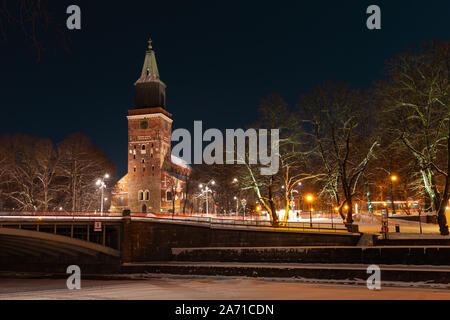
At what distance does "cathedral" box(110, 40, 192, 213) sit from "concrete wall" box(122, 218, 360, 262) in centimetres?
5037

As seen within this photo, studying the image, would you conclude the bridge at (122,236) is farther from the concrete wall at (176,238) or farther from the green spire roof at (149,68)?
the green spire roof at (149,68)

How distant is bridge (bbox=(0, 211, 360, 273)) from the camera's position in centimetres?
2878

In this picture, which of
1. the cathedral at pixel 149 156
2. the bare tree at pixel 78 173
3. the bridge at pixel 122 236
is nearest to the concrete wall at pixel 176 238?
the bridge at pixel 122 236

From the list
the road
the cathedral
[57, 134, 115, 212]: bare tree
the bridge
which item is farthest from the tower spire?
the road

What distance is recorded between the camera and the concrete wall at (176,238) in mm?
29562

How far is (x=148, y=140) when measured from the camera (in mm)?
86688

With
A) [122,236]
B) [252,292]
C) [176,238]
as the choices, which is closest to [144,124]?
[122,236]

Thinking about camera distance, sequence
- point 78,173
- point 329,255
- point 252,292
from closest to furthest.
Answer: point 252,292 < point 329,255 < point 78,173

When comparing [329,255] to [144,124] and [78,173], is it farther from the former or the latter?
[144,124]

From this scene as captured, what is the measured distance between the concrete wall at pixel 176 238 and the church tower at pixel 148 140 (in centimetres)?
5054

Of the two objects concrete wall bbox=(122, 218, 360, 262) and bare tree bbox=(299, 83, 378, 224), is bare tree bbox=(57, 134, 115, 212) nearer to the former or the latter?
concrete wall bbox=(122, 218, 360, 262)

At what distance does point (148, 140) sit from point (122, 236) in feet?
189
